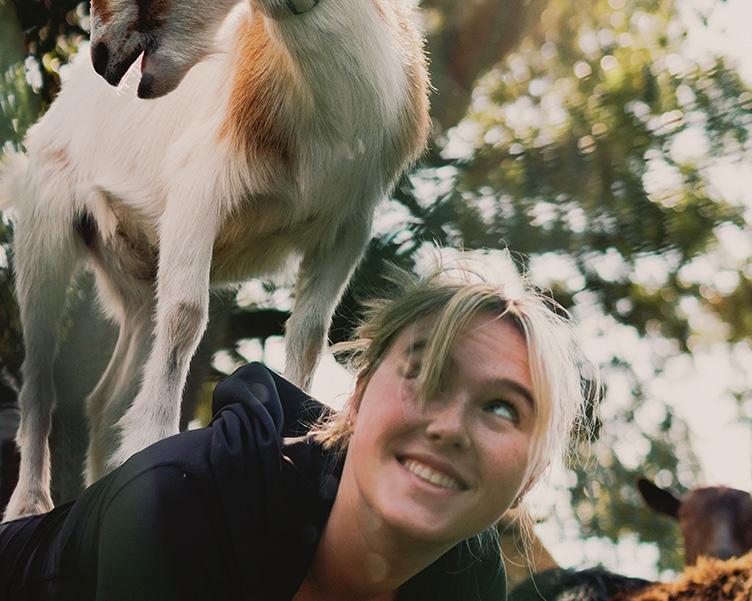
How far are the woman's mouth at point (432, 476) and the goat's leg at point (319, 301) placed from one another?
633 millimetres

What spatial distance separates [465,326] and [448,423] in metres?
0.13

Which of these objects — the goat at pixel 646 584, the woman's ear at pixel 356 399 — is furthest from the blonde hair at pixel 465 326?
the goat at pixel 646 584

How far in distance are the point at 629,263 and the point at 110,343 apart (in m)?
1.08

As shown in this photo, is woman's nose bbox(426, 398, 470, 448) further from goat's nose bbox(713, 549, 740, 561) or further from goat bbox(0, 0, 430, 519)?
goat's nose bbox(713, 549, 740, 561)

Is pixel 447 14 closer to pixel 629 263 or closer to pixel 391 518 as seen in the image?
pixel 629 263

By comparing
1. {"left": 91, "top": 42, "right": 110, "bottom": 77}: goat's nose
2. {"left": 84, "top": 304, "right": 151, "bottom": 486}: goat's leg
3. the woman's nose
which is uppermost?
{"left": 91, "top": 42, "right": 110, "bottom": 77}: goat's nose

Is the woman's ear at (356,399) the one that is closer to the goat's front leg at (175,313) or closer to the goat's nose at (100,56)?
the goat's front leg at (175,313)

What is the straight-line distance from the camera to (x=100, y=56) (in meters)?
1.44

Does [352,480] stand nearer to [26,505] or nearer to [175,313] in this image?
[175,313]

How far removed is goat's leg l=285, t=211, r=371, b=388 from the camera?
1922 mm

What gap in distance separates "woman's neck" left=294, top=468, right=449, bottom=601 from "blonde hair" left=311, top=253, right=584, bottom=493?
0.13 metres

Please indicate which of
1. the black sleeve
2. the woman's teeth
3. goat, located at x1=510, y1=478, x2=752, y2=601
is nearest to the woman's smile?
the woman's teeth

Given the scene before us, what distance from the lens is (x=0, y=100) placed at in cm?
167

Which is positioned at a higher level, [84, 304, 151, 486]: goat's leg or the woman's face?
the woman's face
